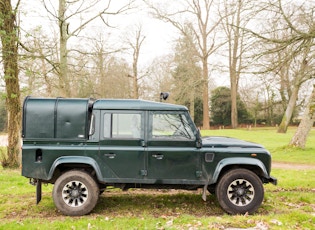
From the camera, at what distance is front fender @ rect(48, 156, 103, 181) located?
579 cm

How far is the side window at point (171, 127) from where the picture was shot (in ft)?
19.7

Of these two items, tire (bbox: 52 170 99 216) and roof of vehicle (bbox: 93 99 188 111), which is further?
roof of vehicle (bbox: 93 99 188 111)

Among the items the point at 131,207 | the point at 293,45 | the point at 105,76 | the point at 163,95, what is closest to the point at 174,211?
the point at 131,207

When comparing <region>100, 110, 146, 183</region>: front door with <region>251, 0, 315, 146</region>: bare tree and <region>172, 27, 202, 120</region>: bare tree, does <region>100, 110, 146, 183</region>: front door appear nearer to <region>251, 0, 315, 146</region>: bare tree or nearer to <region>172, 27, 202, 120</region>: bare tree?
<region>251, 0, 315, 146</region>: bare tree

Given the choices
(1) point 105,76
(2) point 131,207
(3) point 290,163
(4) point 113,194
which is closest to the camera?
(2) point 131,207

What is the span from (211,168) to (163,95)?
1786 mm

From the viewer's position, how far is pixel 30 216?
19.2ft

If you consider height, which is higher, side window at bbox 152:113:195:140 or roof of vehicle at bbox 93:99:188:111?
roof of vehicle at bbox 93:99:188:111

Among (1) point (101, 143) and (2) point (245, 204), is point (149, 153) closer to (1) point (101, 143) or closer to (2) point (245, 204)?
(1) point (101, 143)

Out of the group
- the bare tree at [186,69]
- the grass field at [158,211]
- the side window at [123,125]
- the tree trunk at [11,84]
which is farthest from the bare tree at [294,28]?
the bare tree at [186,69]

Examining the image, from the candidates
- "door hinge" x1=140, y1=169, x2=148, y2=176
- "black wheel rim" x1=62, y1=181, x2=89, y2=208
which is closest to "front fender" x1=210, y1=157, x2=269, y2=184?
"door hinge" x1=140, y1=169, x2=148, y2=176

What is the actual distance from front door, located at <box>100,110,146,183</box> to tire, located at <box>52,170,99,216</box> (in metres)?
0.35

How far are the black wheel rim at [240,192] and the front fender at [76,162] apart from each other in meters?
2.41

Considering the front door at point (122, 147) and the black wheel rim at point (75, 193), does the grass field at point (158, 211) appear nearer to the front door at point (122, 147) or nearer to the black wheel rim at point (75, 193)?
the black wheel rim at point (75, 193)
